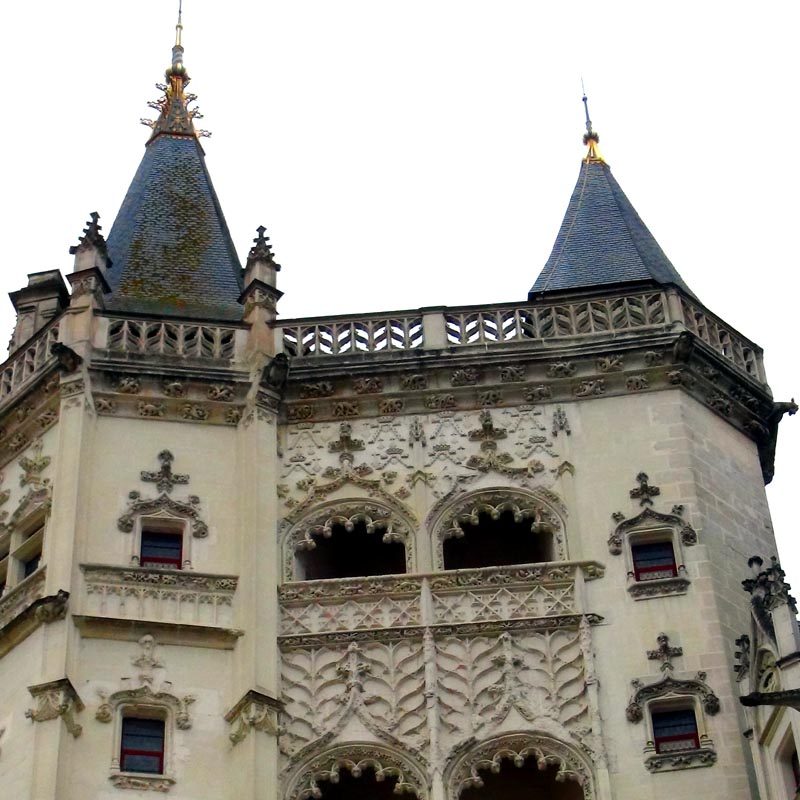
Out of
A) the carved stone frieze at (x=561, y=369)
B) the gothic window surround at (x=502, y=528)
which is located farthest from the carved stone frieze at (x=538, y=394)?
the gothic window surround at (x=502, y=528)

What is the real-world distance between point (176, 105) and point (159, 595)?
11818 mm

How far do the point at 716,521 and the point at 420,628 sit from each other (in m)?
3.86

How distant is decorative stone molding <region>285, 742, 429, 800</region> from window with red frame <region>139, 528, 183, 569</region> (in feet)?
9.91

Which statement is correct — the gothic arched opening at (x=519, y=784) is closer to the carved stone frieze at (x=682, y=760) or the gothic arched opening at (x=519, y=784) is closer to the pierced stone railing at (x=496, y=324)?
the carved stone frieze at (x=682, y=760)

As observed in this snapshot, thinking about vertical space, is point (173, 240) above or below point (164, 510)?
above

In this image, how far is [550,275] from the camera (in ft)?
85.5

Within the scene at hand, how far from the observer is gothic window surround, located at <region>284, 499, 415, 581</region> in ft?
74.0

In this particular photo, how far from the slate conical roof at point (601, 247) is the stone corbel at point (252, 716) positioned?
750cm

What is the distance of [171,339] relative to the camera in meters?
24.1

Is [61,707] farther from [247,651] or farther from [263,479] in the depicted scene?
[263,479]

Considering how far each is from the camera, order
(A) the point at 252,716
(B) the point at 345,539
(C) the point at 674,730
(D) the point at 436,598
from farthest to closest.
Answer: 1. (B) the point at 345,539
2. (D) the point at 436,598
3. (C) the point at 674,730
4. (A) the point at 252,716

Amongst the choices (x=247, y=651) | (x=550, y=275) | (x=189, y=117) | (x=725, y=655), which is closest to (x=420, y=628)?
(x=247, y=651)

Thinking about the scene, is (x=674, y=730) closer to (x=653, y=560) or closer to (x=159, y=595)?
(x=653, y=560)

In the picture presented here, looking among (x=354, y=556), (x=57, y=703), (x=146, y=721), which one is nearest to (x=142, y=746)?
(x=146, y=721)
